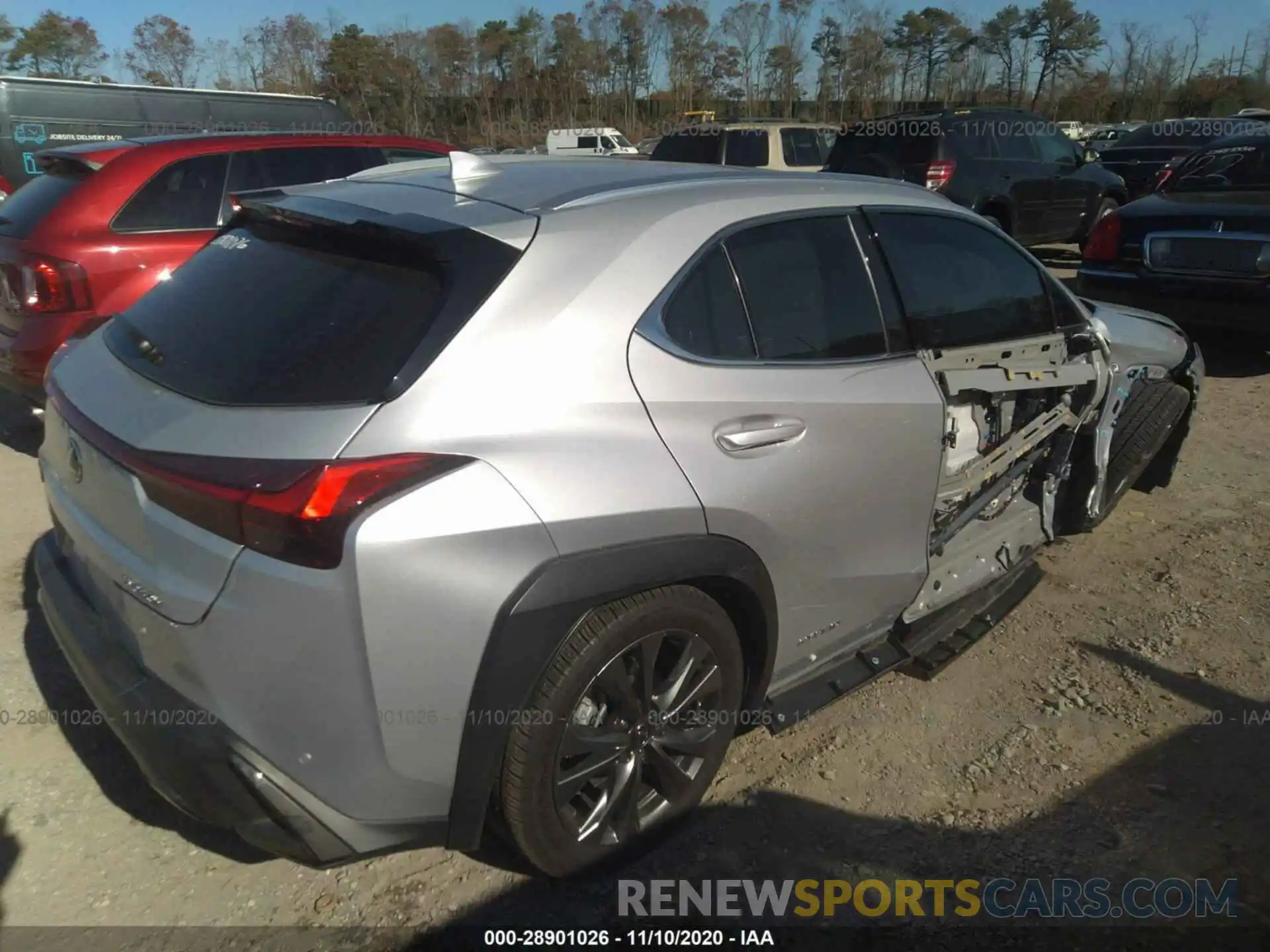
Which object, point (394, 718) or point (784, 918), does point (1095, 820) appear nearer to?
point (784, 918)

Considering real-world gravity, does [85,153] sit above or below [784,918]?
above

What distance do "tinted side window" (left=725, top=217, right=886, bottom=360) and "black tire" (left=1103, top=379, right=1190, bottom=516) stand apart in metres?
2.07

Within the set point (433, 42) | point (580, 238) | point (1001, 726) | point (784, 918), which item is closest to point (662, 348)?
point (580, 238)

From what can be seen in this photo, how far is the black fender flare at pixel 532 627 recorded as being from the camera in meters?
1.95

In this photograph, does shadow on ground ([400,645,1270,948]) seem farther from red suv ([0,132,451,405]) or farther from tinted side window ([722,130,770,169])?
tinted side window ([722,130,770,169])

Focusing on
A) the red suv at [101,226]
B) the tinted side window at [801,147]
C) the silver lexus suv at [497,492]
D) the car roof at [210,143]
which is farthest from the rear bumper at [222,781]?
the tinted side window at [801,147]

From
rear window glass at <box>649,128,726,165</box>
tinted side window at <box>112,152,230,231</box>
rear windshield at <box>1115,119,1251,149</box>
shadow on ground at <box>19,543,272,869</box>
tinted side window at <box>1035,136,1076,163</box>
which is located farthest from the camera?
rear windshield at <box>1115,119,1251,149</box>

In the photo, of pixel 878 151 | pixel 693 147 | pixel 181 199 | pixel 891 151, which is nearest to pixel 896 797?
pixel 181 199

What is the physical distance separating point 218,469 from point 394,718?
2.01 feet

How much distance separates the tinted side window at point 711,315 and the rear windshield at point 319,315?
454 mm

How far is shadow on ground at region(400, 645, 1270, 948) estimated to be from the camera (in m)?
2.42

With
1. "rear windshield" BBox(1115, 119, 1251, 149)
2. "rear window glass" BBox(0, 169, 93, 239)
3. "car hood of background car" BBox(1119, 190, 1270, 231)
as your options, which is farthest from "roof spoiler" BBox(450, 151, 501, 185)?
"rear windshield" BBox(1115, 119, 1251, 149)

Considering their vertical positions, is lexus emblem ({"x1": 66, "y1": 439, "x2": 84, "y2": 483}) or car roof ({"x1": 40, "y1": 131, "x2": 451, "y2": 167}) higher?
car roof ({"x1": 40, "y1": 131, "x2": 451, "y2": 167})

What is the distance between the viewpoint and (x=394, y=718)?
6.23ft
